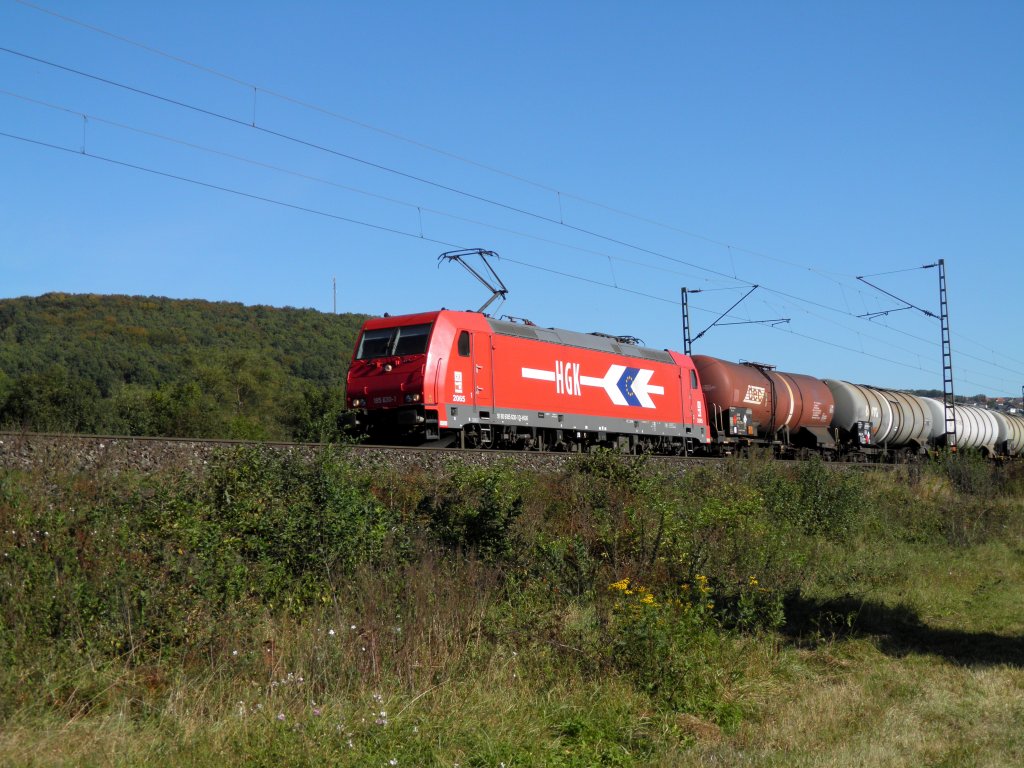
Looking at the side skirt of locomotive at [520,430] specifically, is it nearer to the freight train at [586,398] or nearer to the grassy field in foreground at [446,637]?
the freight train at [586,398]

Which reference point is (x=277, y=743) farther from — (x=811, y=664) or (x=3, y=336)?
(x=3, y=336)

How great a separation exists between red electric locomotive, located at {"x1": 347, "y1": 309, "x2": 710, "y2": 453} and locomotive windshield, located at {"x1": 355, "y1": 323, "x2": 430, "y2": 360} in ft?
0.09

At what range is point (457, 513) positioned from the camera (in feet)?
44.1

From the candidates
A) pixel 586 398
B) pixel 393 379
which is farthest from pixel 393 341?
pixel 586 398

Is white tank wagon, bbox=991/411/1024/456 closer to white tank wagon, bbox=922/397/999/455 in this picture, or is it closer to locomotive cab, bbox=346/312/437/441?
white tank wagon, bbox=922/397/999/455

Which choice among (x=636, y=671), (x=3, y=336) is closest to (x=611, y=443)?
(x=636, y=671)

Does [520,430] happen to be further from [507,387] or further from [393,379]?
[393,379]

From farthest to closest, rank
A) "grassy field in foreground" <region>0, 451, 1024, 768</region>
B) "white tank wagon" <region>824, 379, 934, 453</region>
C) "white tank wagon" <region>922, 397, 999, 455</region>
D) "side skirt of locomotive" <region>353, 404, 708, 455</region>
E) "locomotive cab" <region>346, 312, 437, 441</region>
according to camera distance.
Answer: "white tank wagon" <region>922, 397, 999, 455</region>
"white tank wagon" <region>824, 379, 934, 453</region>
"side skirt of locomotive" <region>353, 404, 708, 455</region>
"locomotive cab" <region>346, 312, 437, 441</region>
"grassy field in foreground" <region>0, 451, 1024, 768</region>

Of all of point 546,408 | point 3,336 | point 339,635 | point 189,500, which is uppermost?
point 3,336

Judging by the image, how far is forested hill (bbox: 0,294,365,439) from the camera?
4391 cm

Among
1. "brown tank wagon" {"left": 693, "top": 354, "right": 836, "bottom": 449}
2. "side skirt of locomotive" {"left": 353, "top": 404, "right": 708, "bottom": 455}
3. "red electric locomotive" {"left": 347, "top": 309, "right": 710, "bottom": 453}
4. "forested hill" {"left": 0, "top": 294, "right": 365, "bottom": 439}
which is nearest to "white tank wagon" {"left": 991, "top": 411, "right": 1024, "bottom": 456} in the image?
"brown tank wagon" {"left": 693, "top": 354, "right": 836, "bottom": 449}

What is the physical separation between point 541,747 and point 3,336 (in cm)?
8757

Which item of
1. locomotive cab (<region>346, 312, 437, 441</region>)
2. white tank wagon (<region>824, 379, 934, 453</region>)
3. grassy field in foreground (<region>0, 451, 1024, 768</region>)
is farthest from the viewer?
white tank wagon (<region>824, 379, 934, 453</region>)

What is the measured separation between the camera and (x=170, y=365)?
258 ft
